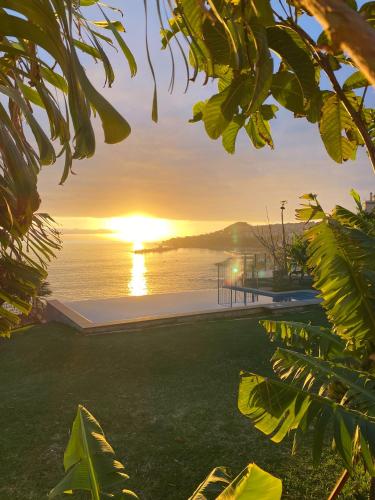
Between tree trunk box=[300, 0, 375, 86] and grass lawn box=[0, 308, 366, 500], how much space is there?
4.69 meters

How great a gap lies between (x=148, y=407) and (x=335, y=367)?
4.19 meters

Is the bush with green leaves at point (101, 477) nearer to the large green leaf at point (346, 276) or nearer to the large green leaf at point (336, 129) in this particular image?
the large green leaf at point (336, 129)

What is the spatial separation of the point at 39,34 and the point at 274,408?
2.04m

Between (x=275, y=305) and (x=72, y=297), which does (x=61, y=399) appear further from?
(x=72, y=297)

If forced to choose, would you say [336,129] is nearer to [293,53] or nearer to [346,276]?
[293,53]

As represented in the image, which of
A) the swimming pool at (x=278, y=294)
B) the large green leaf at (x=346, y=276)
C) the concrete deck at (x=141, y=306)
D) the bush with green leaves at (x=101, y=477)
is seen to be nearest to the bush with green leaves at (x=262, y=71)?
the bush with green leaves at (x=101, y=477)

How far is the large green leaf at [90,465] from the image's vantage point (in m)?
1.80

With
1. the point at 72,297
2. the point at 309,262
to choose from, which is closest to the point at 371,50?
the point at 309,262

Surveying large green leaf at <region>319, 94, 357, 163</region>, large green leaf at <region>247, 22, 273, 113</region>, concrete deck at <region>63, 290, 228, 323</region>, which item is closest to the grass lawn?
large green leaf at <region>319, 94, 357, 163</region>

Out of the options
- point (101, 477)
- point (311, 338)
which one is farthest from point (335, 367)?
point (101, 477)

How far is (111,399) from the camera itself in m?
6.72

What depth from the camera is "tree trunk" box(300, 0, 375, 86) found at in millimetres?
444

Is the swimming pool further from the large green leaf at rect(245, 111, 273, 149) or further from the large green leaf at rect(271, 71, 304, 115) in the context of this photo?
the large green leaf at rect(271, 71, 304, 115)

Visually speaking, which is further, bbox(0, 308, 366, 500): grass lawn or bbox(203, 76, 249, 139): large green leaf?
bbox(0, 308, 366, 500): grass lawn
